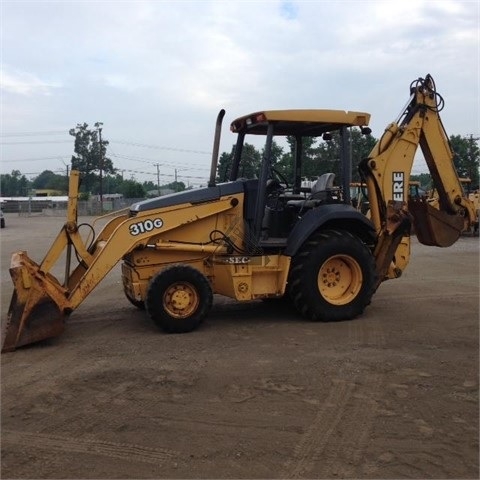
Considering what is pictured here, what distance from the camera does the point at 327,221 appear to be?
7.42 meters

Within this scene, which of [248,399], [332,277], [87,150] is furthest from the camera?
[87,150]

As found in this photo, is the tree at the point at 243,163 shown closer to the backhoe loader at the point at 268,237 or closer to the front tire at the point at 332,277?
the backhoe loader at the point at 268,237

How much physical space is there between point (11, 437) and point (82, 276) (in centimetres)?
301

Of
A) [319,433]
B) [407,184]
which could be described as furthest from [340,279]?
[319,433]

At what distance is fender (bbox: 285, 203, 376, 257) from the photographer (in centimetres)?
718

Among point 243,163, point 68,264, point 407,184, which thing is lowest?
point 68,264

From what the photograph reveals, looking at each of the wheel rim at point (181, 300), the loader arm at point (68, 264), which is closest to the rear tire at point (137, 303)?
the loader arm at point (68, 264)

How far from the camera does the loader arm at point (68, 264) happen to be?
619cm

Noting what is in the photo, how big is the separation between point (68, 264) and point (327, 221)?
3.28m

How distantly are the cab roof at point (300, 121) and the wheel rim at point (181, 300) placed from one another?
7.63 ft

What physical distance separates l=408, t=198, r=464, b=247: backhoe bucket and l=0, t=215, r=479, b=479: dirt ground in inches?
42.6

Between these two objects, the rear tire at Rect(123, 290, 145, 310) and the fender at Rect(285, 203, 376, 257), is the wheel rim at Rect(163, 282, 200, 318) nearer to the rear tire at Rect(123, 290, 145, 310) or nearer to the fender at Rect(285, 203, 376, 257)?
the rear tire at Rect(123, 290, 145, 310)

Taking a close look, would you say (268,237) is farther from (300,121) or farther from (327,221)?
(300,121)

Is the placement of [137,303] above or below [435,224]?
below
